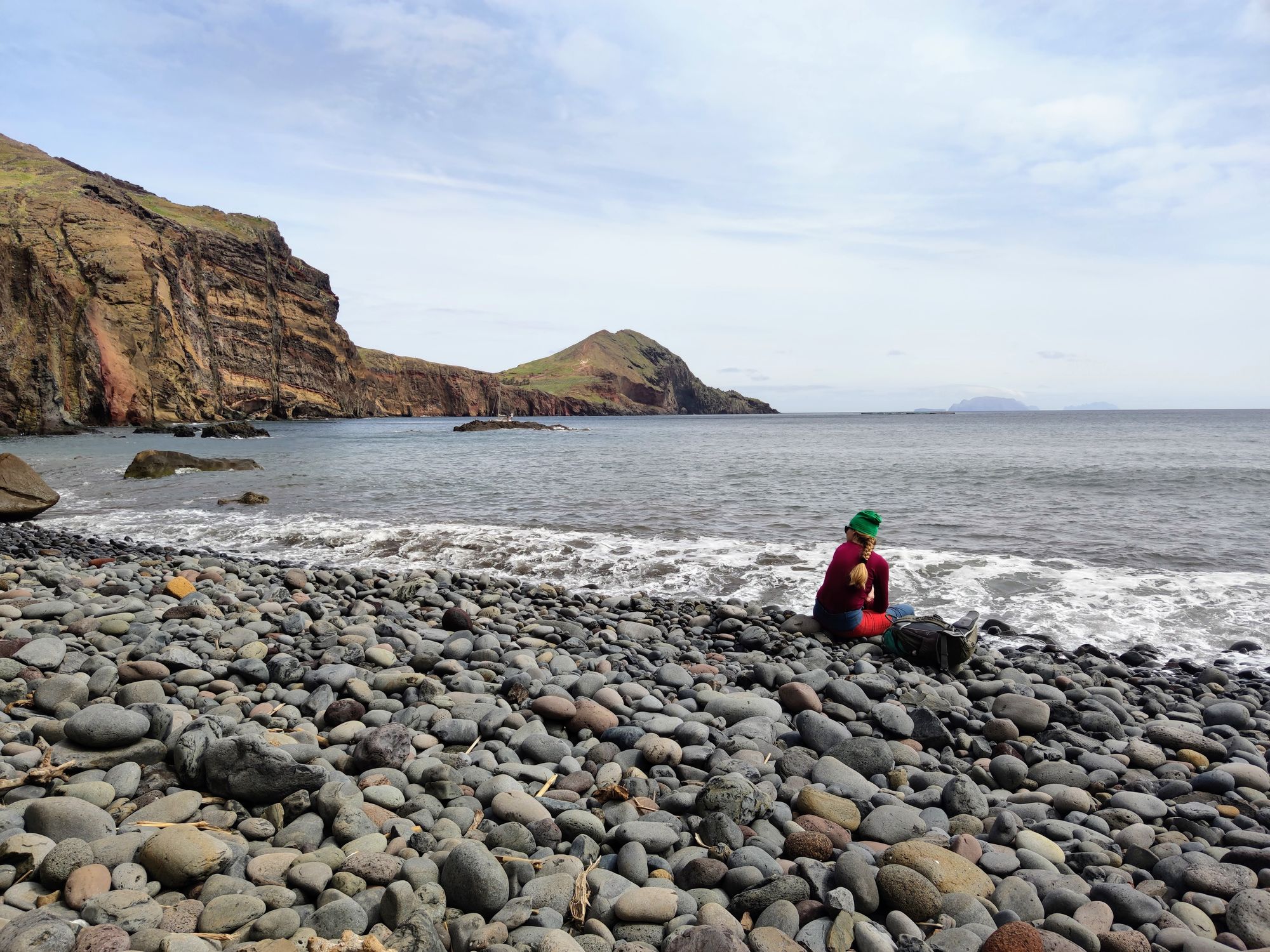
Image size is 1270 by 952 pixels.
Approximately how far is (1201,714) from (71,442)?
5275 centimetres

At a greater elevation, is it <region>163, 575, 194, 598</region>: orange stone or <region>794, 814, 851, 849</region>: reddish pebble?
<region>163, 575, 194, 598</region>: orange stone

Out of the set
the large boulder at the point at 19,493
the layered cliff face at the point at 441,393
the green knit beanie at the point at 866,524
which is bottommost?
the large boulder at the point at 19,493

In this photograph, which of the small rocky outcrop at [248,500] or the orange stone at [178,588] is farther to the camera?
the small rocky outcrop at [248,500]

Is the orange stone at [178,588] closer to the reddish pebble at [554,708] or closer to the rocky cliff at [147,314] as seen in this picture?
the reddish pebble at [554,708]

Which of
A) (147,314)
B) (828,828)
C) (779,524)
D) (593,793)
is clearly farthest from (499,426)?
(828,828)

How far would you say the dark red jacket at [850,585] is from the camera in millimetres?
7445

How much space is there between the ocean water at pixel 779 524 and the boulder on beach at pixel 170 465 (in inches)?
28.0

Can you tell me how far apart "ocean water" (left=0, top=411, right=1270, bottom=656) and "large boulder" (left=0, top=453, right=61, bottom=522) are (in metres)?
0.93

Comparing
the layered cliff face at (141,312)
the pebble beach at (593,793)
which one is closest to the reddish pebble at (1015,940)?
the pebble beach at (593,793)

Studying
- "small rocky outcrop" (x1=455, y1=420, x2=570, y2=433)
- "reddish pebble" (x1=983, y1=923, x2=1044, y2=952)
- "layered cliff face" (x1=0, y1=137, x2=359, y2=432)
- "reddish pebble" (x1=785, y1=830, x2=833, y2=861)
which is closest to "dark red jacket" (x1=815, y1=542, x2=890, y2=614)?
"reddish pebble" (x1=785, y1=830, x2=833, y2=861)

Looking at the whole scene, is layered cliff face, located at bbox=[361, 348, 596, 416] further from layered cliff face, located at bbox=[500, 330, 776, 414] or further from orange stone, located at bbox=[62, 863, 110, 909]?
orange stone, located at bbox=[62, 863, 110, 909]

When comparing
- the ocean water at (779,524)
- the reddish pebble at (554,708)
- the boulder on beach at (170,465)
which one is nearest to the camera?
the reddish pebble at (554,708)

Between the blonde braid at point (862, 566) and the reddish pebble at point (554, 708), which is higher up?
the blonde braid at point (862, 566)

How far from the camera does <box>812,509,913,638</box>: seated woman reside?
24.4 feet
